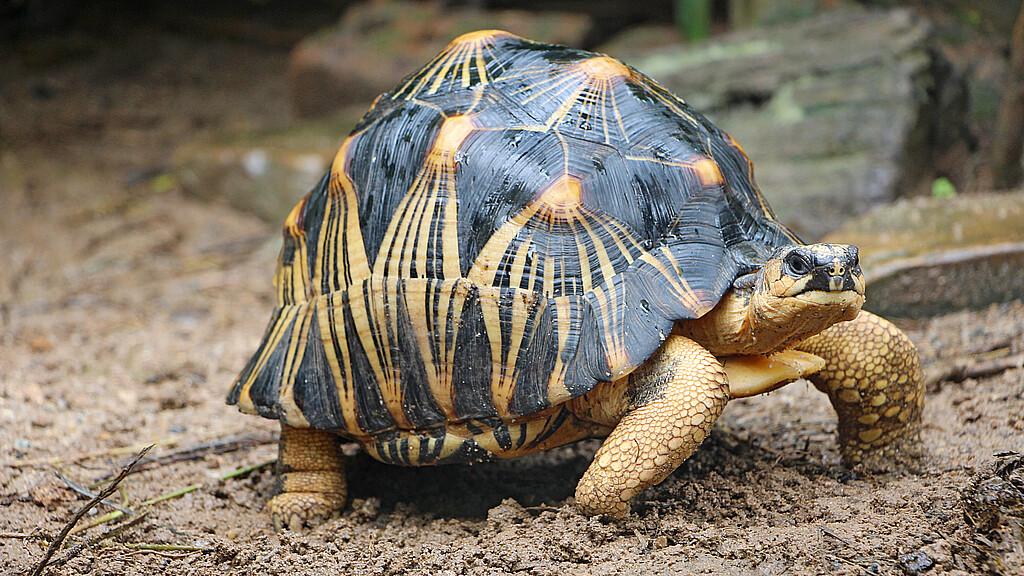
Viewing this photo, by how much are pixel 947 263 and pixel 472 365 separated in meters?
2.57

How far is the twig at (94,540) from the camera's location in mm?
2178

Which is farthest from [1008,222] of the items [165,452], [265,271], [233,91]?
[233,91]

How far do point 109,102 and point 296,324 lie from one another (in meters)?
9.42

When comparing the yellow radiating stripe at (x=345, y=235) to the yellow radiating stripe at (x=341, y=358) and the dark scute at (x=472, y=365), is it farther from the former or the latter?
the dark scute at (x=472, y=365)

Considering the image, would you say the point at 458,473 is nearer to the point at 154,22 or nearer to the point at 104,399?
the point at 104,399

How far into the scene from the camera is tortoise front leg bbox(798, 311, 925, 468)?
2414 millimetres

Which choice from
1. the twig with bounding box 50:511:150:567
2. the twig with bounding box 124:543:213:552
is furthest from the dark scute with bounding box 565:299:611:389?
the twig with bounding box 50:511:150:567

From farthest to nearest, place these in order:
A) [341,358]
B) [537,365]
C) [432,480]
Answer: [432,480] → [341,358] → [537,365]

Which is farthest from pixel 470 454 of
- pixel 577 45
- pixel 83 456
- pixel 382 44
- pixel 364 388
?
pixel 382 44

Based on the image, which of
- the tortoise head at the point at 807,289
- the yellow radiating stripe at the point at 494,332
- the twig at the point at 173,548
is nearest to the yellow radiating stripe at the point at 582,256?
the yellow radiating stripe at the point at 494,332

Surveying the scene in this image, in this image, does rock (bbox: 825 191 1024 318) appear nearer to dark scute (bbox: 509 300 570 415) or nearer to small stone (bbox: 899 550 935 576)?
small stone (bbox: 899 550 935 576)

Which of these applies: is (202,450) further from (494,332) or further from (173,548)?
(494,332)

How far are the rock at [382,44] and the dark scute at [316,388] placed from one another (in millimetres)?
6516

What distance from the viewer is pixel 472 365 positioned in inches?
91.0
